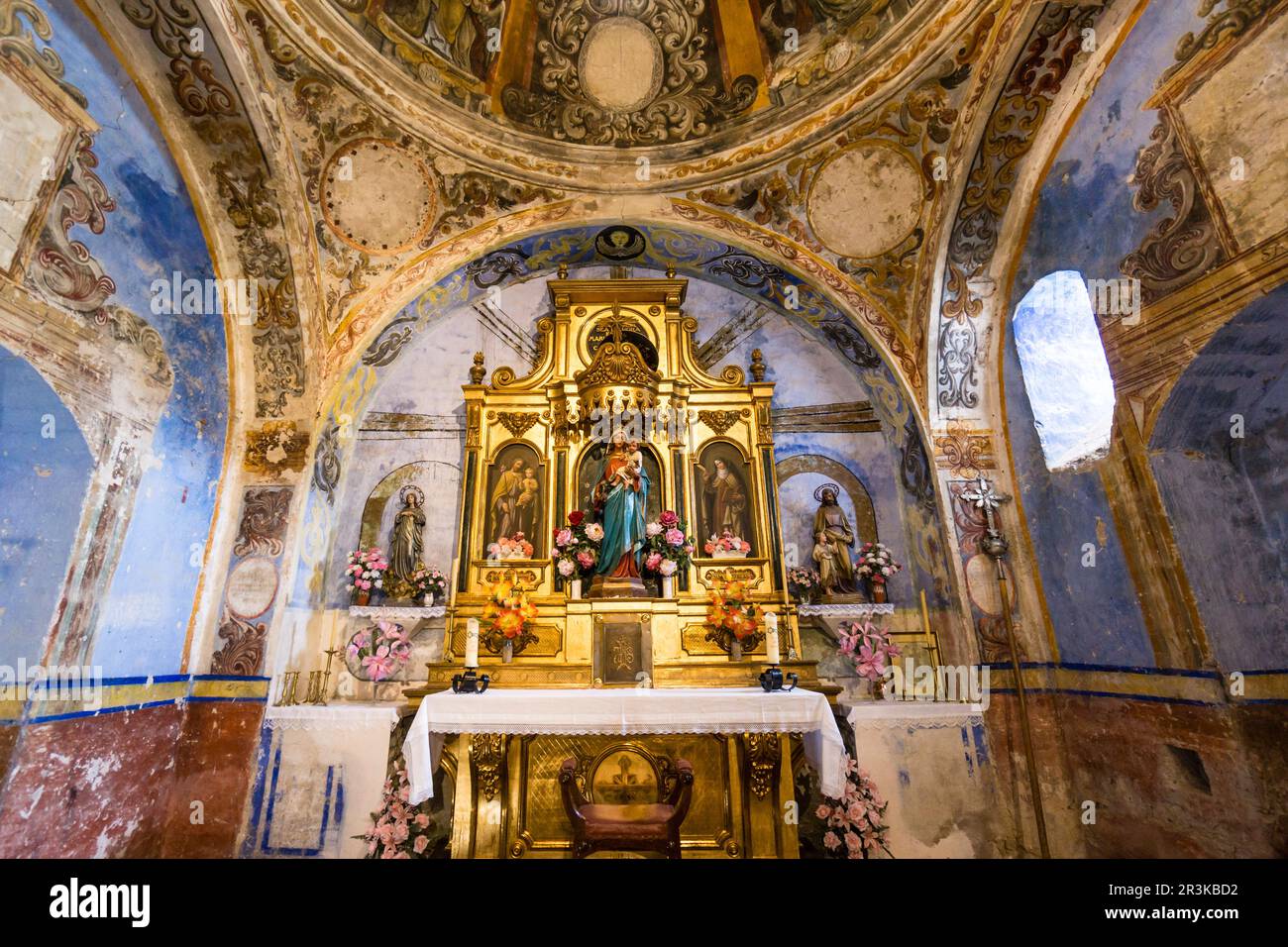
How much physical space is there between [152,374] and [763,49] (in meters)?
7.62

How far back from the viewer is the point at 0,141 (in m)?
4.38

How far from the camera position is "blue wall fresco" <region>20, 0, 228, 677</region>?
5.16m

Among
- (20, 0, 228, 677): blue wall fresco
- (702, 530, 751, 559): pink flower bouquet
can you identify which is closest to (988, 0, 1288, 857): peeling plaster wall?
(702, 530, 751, 559): pink flower bouquet

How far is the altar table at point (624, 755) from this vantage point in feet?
16.1

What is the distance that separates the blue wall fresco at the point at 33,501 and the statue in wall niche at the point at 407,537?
2.88 metres

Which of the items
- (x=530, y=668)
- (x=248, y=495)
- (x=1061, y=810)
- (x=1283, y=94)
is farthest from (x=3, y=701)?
(x=1283, y=94)

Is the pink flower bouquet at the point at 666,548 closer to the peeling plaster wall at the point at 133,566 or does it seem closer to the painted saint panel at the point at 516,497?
the painted saint panel at the point at 516,497

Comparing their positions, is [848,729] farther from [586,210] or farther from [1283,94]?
[586,210]

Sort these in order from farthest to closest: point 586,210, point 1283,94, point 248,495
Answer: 1. point 586,210
2. point 248,495
3. point 1283,94

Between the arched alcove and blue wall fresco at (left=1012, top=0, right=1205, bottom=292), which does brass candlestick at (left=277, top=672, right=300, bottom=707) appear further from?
blue wall fresco at (left=1012, top=0, right=1205, bottom=292)

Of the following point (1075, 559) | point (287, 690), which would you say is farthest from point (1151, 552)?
point (287, 690)

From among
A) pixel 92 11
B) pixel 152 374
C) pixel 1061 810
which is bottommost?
pixel 1061 810

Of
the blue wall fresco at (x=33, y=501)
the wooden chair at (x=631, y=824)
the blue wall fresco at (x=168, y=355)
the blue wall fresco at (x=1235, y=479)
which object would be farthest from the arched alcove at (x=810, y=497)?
the blue wall fresco at (x=33, y=501)

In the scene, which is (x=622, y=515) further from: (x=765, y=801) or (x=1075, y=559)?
(x=1075, y=559)
